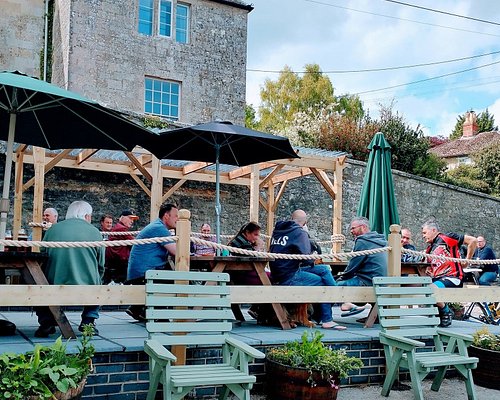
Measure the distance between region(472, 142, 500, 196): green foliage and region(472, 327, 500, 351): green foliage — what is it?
23.3 meters

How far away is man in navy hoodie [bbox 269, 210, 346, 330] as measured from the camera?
5969mm

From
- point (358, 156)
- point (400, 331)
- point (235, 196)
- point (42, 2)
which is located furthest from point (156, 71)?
point (400, 331)

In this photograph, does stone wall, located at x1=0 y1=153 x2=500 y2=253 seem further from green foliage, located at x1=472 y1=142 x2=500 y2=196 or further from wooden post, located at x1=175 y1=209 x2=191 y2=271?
wooden post, located at x1=175 y1=209 x2=191 y2=271

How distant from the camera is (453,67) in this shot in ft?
92.5

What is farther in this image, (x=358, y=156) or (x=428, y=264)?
(x=358, y=156)

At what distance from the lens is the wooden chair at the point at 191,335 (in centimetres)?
375

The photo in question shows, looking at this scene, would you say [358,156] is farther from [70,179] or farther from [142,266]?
[142,266]

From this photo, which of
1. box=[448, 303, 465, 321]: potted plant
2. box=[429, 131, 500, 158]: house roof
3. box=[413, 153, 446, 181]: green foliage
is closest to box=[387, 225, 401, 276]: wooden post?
box=[448, 303, 465, 321]: potted plant

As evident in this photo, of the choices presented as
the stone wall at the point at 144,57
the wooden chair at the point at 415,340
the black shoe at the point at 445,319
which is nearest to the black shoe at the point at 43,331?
the wooden chair at the point at 415,340

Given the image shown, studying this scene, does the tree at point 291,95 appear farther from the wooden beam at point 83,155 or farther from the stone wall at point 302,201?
the wooden beam at point 83,155

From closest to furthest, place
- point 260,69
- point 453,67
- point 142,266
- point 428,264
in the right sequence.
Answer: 1. point 142,266
2. point 428,264
3. point 453,67
4. point 260,69

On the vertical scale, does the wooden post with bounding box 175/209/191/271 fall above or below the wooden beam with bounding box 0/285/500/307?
above

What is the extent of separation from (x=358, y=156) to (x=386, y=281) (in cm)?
1828

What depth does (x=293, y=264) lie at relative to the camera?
6.05 meters
